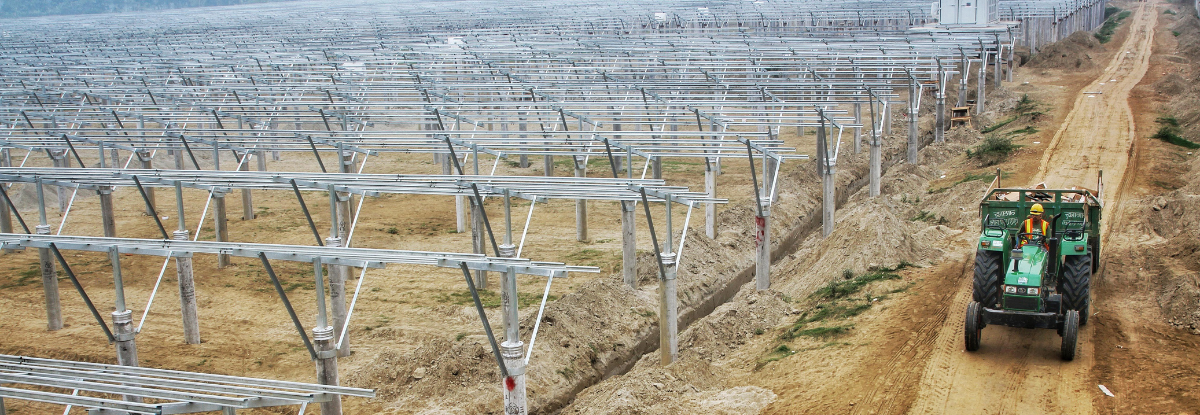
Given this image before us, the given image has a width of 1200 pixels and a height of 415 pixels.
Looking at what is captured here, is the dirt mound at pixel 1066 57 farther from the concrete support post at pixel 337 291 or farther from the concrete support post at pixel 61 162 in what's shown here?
the concrete support post at pixel 61 162

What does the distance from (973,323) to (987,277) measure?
0.81m

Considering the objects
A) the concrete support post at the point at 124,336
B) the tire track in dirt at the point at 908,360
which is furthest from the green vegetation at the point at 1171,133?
the concrete support post at the point at 124,336

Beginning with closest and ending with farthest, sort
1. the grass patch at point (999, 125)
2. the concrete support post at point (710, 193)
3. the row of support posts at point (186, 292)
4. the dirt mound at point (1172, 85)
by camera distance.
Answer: the row of support posts at point (186, 292) < the concrete support post at point (710, 193) < the grass patch at point (999, 125) < the dirt mound at point (1172, 85)

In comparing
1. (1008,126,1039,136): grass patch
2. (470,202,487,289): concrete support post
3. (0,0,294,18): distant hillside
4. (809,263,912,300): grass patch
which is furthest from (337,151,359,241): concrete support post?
(0,0,294,18): distant hillside

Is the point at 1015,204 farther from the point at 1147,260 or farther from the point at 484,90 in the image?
the point at 484,90

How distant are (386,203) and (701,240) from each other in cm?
1289

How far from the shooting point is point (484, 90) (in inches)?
1492

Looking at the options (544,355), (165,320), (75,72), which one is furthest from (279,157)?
(544,355)

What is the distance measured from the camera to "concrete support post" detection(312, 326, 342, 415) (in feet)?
51.5

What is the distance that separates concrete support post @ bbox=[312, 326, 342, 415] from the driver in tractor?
38.2ft

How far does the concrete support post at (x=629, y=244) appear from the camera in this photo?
2304cm

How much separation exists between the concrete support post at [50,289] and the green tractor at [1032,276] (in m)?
18.9

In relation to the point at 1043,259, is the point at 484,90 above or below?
above

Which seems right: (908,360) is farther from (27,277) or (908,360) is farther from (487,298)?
(27,277)
